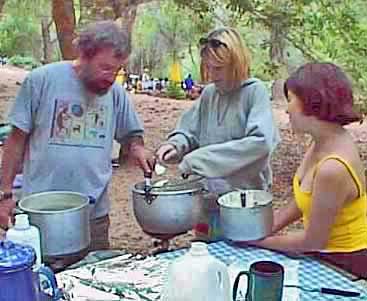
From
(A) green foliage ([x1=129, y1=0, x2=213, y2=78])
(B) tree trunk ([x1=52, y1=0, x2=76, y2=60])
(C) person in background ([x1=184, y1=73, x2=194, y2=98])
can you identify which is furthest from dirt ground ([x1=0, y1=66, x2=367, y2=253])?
(A) green foliage ([x1=129, y1=0, x2=213, y2=78])

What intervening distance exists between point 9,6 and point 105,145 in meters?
8.18

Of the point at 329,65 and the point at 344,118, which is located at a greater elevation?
the point at 329,65

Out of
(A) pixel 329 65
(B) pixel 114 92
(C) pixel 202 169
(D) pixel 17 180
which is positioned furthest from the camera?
(D) pixel 17 180

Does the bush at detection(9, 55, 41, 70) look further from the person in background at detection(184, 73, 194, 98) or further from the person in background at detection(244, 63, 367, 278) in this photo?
the person in background at detection(244, 63, 367, 278)

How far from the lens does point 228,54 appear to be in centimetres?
258

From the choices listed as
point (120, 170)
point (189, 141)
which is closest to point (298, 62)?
point (120, 170)

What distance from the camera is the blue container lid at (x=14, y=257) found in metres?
1.34

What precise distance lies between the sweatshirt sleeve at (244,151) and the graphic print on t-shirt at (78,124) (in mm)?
321

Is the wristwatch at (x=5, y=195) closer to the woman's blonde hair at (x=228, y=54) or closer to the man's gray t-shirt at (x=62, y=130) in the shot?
the man's gray t-shirt at (x=62, y=130)

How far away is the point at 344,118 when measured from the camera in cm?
218

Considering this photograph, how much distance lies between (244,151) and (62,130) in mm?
615

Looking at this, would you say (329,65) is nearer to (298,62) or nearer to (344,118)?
(344,118)

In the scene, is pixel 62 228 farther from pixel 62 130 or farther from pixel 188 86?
pixel 188 86

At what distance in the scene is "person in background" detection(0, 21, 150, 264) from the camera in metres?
2.48
